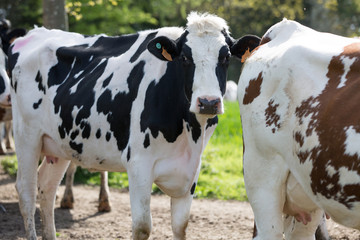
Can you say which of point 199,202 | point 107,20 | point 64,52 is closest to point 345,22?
point 107,20

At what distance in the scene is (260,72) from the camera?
14.5 ft

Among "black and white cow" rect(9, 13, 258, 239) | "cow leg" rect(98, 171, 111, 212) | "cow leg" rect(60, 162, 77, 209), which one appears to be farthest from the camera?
"cow leg" rect(60, 162, 77, 209)

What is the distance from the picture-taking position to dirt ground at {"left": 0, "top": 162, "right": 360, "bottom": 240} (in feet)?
24.4

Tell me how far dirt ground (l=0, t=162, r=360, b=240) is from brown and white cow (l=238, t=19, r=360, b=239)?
9.58 feet

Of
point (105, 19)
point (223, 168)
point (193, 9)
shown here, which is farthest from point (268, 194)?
point (193, 9)

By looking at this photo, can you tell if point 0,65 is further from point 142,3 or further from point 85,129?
point 142,3

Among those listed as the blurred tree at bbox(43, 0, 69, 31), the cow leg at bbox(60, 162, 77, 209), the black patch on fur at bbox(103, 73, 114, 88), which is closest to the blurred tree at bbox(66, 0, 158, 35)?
the blurred tree at bbox(43, 0, 69, 31)

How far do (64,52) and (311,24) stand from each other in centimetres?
2963

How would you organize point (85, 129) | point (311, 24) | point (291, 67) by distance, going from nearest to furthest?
point (291, 67) < point (85, 129) < point (311, 24)

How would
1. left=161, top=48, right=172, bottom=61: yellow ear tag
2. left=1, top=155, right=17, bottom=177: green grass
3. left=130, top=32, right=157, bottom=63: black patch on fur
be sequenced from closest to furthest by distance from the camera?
left=161, top=48, right=172, bottom=61: yellow ear tag, left=130, top=32, right=157, bottom=63: black patch on fur, left=1, top=155, right=17, bottom=177: green grass

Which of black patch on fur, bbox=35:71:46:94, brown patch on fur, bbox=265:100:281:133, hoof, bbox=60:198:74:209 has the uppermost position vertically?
brown patch on fur, bbox=265:100:281:133

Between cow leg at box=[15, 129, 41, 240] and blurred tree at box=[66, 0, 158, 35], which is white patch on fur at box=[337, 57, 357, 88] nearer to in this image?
cow leg at box=[15, 129, 41, 240]

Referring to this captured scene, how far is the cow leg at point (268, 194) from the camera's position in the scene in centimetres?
420

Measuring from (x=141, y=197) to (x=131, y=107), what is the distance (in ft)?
2.73
